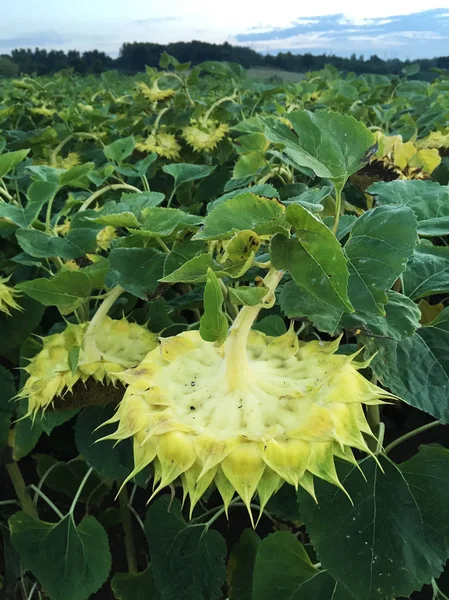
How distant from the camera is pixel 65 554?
1405mm

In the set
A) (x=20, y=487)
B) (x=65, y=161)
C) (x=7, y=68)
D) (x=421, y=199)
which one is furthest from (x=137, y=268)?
(x=7, y=68)

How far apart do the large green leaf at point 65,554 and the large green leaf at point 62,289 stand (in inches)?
25.9

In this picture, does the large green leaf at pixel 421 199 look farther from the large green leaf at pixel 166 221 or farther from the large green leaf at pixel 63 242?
the large green leaf at pixel 63 242

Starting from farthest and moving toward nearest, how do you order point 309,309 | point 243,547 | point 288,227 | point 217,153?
point 217,153 → point 243,547 → point 309,309 → point 288,227

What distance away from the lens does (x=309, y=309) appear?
788mm

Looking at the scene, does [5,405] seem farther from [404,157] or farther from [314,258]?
[404,157]

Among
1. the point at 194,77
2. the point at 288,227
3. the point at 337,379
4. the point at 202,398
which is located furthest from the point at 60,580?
the point at 194,77

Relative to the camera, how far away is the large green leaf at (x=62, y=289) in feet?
3.20

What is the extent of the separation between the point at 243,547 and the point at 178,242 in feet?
2.80

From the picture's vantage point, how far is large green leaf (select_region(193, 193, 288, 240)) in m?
0.71

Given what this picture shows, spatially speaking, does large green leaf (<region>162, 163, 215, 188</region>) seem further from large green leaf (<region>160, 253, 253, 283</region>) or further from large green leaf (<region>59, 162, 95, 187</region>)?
large green leaf (<region>160, 253, 253, 283</region>)

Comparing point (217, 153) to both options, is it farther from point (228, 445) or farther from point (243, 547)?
point (228, 445)

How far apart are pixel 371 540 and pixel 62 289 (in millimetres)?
631

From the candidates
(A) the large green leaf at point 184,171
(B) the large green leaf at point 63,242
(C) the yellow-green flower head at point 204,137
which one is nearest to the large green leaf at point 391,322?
(B) the large green leaf at point 63,242
